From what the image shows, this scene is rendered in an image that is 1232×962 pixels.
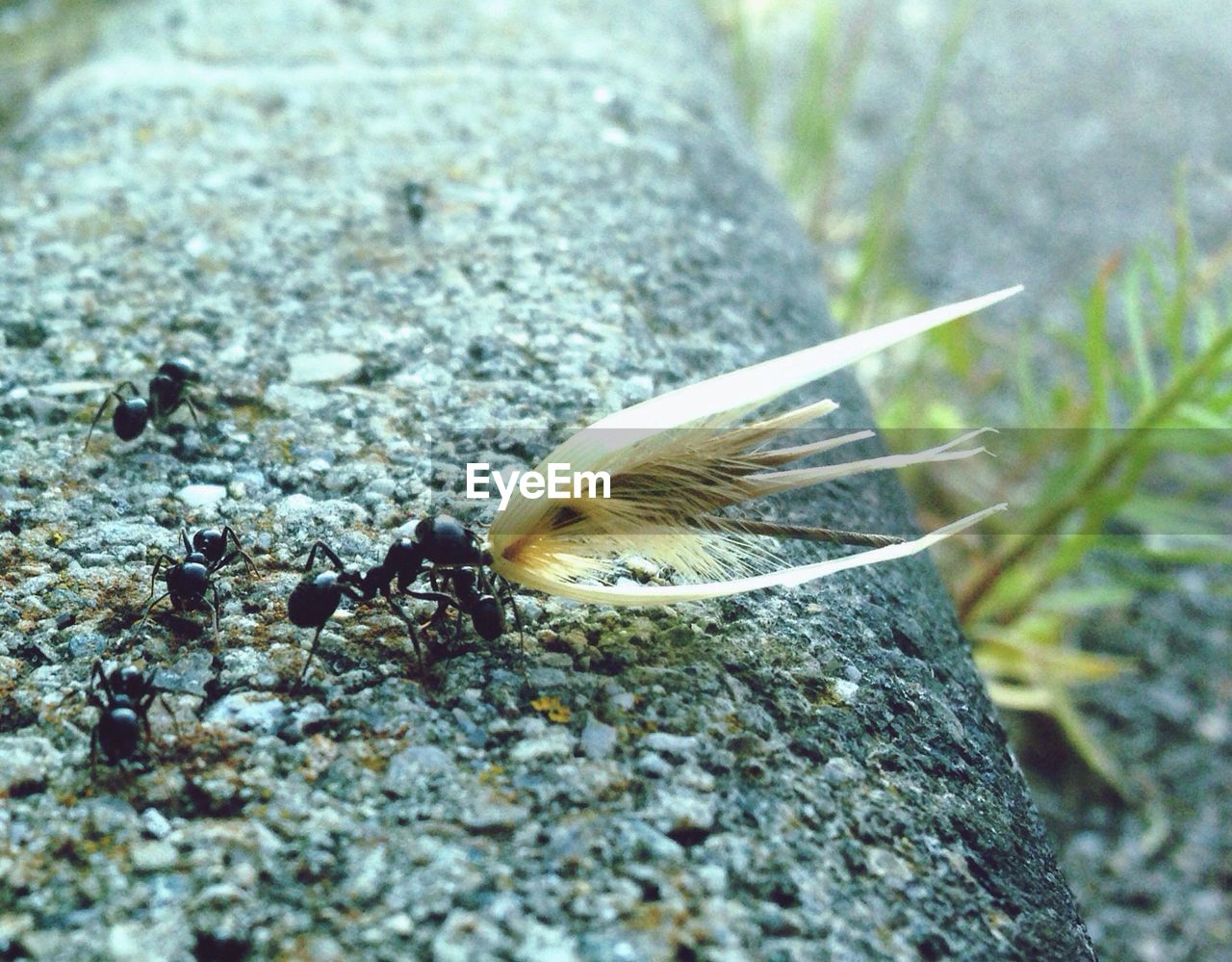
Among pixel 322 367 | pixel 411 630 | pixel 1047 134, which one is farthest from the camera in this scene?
pixel 1047 134

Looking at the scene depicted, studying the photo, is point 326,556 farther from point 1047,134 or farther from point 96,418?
point 1047,134

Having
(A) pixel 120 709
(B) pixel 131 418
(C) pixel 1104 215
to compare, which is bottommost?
(A) pixel 120 709

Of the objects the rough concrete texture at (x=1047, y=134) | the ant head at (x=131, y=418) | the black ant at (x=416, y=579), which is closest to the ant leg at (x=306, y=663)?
the black ant at (x=416, y=579)

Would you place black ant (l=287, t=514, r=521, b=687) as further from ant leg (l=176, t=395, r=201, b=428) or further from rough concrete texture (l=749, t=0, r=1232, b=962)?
rough concrete texture (l=749, t=0, r=1232, b=962)

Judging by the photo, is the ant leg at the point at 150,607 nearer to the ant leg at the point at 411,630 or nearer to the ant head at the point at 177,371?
the ant leg at the point at 411,630

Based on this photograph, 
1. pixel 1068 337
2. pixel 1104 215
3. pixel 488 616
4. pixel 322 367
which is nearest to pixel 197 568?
pixel 488 616

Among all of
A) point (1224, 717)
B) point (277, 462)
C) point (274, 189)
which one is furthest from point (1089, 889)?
point (274, 189)

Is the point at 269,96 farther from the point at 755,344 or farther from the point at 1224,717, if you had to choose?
the point at 1224,717
